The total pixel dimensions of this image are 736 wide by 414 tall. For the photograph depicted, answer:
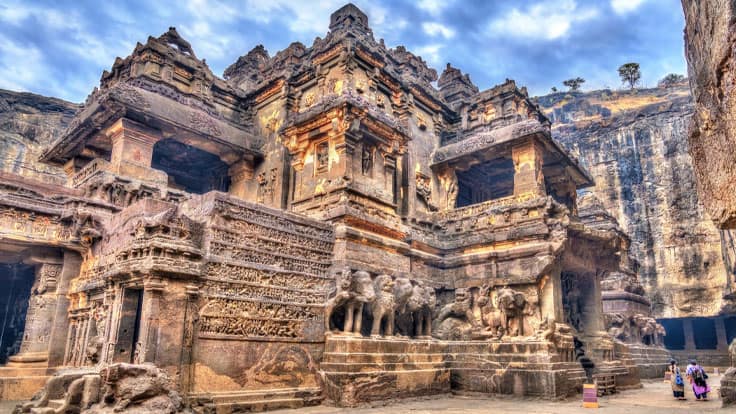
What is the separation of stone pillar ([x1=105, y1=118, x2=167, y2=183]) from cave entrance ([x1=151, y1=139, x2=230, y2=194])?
92.7 inches

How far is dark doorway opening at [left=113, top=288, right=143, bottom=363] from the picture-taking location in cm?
907

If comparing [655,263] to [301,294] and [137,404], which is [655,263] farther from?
[137,404]

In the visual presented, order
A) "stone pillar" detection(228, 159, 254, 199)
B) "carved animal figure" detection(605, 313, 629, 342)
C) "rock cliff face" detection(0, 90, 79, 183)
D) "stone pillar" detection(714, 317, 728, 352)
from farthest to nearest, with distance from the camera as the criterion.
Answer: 1. "stone pillar" detection(714, 317, 728, 352)
2. "rock cliff face" detection(0, 90, 79, 183)
3. "carved animal figure" detection(605, 313, 629, 342)
4. "stone pillar" detection(228, 159, 254, 199)

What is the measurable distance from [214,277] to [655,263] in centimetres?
3411

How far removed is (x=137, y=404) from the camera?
7.66 meters

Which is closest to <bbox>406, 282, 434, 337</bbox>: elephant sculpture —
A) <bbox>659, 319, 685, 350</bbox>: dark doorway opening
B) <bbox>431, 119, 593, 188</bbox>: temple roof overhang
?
<bbox>431, 119, 593, 188</bbox>: temple roof overhang

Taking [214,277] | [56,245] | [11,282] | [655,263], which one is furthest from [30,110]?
[655,263]

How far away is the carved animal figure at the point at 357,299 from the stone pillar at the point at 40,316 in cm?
708

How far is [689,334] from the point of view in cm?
3494

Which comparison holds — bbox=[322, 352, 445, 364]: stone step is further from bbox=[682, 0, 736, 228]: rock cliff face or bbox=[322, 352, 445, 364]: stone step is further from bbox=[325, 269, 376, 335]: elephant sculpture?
bbox=[682, 0, 736, 228]: rock cliff face

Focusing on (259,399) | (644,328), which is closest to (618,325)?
(644,328)

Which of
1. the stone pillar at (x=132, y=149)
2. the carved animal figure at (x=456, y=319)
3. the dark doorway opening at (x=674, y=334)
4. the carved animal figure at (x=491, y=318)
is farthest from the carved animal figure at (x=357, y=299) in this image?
the dark doorway opening at (x=674, y=334)

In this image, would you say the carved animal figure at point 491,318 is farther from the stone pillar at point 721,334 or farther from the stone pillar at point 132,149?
the stone pillar at point 721,334

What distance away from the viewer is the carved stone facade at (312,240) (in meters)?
9.79
